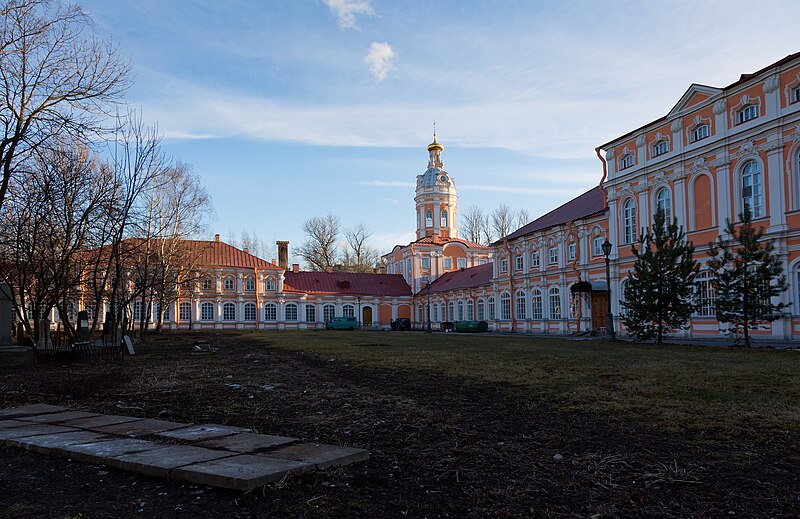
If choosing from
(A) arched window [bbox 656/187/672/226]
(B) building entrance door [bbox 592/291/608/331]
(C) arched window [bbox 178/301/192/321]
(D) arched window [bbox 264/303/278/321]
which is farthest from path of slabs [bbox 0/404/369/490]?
(D) arched window [bbox 264/303/278/321]

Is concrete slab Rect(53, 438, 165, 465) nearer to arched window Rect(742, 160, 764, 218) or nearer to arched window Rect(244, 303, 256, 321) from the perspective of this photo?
arched window Rect(742, 160, 764, 218)

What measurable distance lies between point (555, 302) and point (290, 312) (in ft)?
113

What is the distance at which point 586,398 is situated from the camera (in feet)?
26.4

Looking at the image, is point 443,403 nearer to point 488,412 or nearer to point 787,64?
point 488,412

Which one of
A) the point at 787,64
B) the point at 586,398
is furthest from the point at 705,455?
the point at 787,64

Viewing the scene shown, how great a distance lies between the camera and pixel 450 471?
4617mm

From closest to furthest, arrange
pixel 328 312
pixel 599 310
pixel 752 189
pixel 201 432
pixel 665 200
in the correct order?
pixel 201 432 → pixel 752 189 → pixel 665 200 → pixel 599 310 → pixel 328 312

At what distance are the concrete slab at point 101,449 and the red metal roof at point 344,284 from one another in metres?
59.8

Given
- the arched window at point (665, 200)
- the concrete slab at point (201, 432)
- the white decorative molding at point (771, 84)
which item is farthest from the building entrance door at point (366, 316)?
the concrete slab at point (201, 432)

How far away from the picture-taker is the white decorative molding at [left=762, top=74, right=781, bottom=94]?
900 inches

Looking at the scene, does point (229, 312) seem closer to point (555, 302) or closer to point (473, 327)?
point (473, 327)

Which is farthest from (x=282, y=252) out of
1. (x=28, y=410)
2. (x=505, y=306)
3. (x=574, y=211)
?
(x=28, y=410)

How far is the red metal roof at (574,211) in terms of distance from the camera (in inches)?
1399

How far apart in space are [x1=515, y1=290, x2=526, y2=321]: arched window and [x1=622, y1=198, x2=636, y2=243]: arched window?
11546 millimetres
